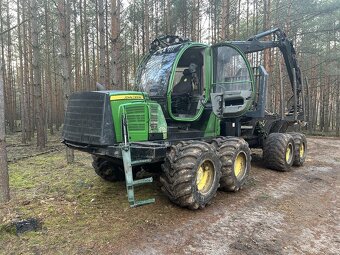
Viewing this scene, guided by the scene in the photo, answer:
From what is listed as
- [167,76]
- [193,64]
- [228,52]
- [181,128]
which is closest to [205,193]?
[181,128]

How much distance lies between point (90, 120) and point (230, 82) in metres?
3.03

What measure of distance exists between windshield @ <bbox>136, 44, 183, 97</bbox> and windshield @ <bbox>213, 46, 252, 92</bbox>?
2.89 ft

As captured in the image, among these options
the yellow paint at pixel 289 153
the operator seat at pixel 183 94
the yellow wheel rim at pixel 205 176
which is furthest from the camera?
the yellow paint at pixel 289 153

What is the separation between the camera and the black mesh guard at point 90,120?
173 inches

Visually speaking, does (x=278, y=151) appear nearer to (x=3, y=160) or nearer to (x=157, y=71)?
(x=157, y=71)

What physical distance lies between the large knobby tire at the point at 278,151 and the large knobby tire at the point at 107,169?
→ 11.9ft

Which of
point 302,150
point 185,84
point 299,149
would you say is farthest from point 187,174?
point 302,150

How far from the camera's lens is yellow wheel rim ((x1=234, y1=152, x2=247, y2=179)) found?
5.83m

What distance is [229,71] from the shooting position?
6.19m

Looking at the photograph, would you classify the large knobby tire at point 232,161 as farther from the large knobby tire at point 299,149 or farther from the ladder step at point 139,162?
the large knobby tire at point 299,149

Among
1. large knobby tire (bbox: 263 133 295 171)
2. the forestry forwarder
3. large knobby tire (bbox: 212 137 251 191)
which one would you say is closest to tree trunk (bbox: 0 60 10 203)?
the forestry forwarder

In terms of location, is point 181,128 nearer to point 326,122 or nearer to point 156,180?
point 156,180

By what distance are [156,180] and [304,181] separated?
330cm

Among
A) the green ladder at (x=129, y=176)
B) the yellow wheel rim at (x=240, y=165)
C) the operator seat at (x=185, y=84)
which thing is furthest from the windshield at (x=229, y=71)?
the green ladder at (x=129, y=176)
